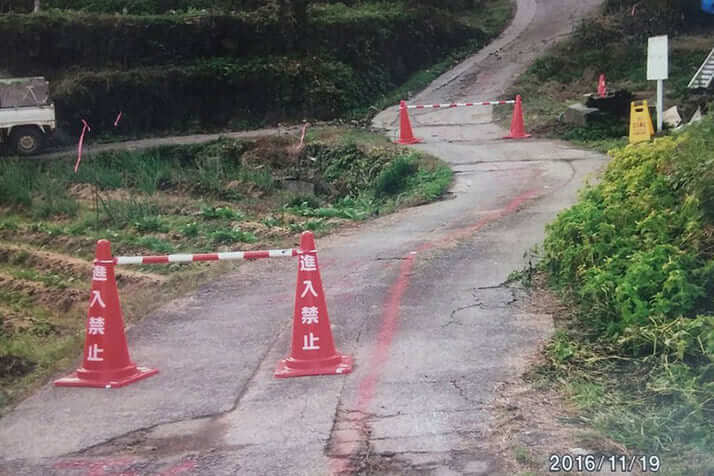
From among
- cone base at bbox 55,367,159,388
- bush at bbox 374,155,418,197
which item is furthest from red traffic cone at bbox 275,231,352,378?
bush at bbox 374,155,418,197

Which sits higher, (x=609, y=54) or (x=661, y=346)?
(x=609, y=54)

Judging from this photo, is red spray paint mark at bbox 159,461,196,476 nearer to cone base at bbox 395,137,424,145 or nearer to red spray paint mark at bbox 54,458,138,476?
red spray paint mark at bbox 54,458,138,476

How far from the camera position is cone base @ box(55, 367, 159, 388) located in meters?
7.19

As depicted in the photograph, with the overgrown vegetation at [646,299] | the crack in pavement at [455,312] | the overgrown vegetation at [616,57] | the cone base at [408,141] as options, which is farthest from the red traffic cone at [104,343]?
the overgrown vegetation at [616,57]

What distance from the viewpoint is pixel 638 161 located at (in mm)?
8977

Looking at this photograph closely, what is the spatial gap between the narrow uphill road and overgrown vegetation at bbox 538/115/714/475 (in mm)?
521

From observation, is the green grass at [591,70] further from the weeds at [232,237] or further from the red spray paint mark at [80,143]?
the red spray paint mark at [80,143]

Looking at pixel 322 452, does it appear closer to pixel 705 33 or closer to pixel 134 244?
pixel 134 244

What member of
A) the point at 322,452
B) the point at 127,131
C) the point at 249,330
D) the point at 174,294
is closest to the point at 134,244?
the point at 174,294

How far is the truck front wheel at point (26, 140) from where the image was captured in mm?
23562

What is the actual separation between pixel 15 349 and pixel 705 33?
2464 centimetres

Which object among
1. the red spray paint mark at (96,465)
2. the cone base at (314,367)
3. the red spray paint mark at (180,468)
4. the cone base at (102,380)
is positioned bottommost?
the red spray paint mark at (96,465)
